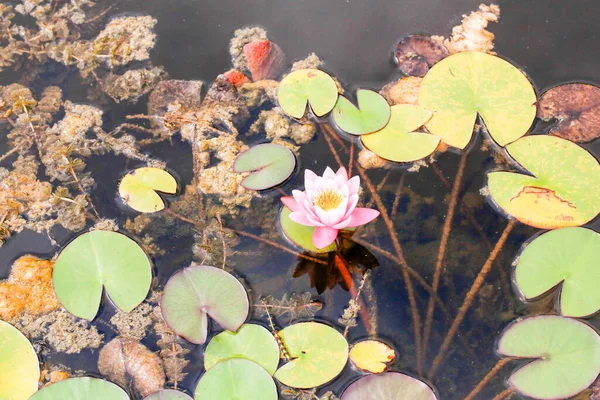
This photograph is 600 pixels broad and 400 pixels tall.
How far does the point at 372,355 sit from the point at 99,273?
4.67 ft

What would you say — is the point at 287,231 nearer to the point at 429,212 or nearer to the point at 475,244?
the point at 429,212

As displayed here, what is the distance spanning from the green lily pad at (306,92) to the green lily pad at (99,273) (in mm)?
1210

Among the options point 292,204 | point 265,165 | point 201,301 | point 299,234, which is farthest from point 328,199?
point 201,301

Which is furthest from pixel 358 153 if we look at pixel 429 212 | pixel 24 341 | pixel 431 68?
pixel 24 341

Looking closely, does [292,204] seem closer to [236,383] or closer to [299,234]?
[299,234]

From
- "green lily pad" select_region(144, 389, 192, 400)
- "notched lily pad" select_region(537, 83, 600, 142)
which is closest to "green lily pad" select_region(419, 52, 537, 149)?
"notched lily pad" select_region(537, 83, 600, 142)

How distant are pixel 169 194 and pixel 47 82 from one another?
128 cm

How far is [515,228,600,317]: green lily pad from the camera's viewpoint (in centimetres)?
238

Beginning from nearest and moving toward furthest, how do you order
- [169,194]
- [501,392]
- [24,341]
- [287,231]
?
[501,392], [24,341], [287,231], [169,194]

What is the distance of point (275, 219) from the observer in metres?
2.78

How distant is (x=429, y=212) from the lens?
2.74 meters

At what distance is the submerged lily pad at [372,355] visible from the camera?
7.62 ft

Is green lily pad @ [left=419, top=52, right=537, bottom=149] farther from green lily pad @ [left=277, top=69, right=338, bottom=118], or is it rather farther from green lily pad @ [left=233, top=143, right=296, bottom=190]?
green lily pad @ [left=233, top=143, right=296, bottom=190]

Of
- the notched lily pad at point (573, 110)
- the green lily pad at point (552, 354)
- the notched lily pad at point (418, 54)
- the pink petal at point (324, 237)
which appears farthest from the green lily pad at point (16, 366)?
the notched lily pad at point (573, 110)
